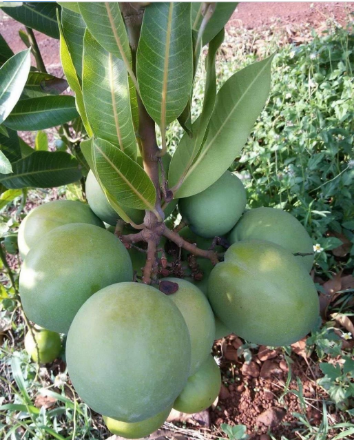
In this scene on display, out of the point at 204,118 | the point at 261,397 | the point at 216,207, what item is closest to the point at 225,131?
the point at 204,118

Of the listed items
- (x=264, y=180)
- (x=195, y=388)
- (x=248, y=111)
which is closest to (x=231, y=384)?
(x=195, y=388)

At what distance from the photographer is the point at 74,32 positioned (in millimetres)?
894

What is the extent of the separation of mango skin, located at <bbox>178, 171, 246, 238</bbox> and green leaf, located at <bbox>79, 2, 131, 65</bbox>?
46 cm

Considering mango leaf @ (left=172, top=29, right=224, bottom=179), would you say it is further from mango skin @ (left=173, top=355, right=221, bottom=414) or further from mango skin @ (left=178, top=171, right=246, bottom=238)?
mango skin @ (left=173, top=355, right=221, bottom=414)

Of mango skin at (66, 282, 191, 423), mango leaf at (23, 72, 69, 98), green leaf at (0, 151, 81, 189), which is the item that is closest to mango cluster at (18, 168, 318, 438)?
mango skin at (66, 282, 191, 423)

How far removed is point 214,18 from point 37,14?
2.38 feet

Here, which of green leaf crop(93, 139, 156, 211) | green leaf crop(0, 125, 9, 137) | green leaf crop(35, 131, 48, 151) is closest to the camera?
green leaf crop(93, 139, 156, 211)

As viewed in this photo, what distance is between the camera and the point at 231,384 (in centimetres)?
195

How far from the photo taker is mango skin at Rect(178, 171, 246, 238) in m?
1.14

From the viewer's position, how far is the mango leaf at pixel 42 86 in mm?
1397

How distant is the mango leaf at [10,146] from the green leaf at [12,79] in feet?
0.96

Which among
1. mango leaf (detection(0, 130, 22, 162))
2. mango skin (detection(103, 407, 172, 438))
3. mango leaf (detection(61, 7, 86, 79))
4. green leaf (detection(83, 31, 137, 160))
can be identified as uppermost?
mango leaf (detection(61, 7, 86, 79))

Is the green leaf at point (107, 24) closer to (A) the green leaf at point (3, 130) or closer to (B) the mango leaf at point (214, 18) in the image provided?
(B) the mango leaf at point (214, 18)

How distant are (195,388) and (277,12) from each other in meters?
4.13
